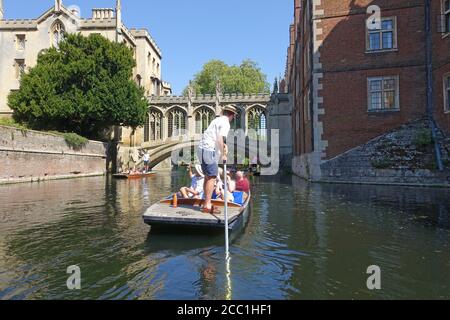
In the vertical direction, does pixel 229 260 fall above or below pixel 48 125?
below

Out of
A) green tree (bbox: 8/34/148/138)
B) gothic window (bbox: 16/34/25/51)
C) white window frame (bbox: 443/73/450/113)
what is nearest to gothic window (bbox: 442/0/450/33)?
white window frame (bbox: 443/73/450/113)

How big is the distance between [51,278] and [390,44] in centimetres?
1759

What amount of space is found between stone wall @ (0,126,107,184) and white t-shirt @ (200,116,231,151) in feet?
57.0

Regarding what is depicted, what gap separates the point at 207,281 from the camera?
4.50m

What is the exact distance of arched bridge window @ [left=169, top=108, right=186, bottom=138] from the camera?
45250 mm

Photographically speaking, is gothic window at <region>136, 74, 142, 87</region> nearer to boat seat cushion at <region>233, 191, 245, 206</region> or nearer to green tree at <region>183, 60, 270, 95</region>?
green tree at <region>183, 60, 270, 95</region>

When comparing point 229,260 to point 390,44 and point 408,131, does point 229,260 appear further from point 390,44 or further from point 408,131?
point 390,44

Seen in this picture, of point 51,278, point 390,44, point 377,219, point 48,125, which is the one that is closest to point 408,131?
point 390,44

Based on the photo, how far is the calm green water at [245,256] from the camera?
422cm

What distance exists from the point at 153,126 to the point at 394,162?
3651 cm

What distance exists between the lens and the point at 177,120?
45656 mm

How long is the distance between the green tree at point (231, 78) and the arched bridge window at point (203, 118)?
14.2 m

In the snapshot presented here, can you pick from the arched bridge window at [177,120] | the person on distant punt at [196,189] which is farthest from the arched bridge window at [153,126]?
the person on distant punt at [196,189]
